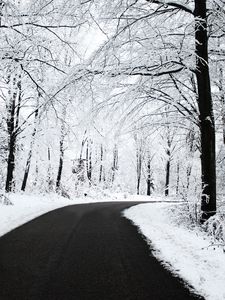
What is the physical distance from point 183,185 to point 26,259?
6.40 m

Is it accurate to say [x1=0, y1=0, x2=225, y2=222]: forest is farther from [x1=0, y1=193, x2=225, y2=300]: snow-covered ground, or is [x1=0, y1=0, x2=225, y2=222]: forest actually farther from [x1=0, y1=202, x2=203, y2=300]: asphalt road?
[x1=0, y1=202, x2=203, y2=300]: asphalt road

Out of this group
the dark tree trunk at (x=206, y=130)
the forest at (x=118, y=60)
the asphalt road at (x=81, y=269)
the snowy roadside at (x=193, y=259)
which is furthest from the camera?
the dark tree trunk at (x=206, y=130)

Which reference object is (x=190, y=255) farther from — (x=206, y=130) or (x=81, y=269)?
(x=206, y=130)

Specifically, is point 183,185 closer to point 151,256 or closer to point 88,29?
Answer: point 151,256

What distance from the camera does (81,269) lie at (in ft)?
17.0

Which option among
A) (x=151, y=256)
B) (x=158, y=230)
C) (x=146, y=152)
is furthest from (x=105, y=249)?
(x=146, y=152)

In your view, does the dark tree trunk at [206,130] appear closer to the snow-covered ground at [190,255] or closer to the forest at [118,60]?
the forest at [118,60]

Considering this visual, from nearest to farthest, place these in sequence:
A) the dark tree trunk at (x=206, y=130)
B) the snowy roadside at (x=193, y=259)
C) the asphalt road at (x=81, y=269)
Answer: the asphalt road at (x=81, y=269), the snowy roadside at (x=193, y=259), the dark tree trunk at (x=206, y=130)

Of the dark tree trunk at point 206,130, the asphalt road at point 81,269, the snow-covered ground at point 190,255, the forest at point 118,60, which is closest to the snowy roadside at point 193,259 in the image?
the snow-covered ground at point 190,255

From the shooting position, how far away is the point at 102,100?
31.7 ft

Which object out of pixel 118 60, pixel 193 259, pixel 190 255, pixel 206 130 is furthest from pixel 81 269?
pixel 206 130

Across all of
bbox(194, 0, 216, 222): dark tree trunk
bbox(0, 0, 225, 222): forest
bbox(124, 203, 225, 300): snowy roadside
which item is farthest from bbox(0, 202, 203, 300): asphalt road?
bbox(0, 0, 225, 222): forest

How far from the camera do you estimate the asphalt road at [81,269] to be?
415 cm

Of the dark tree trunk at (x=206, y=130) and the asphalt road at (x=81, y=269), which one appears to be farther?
the dark tree trunk at (x=206, y=130)
